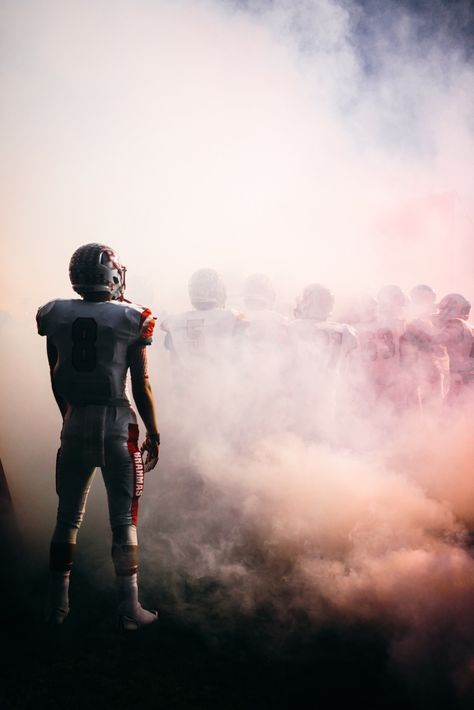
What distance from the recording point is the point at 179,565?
10.5 ft

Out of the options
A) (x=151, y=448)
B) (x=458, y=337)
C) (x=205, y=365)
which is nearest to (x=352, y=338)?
(x=205, y=365)

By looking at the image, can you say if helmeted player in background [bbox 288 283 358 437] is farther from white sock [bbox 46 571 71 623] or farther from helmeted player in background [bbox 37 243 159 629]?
white sock [bbox 46 571 71 623]

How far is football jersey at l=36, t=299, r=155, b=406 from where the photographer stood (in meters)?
2.51

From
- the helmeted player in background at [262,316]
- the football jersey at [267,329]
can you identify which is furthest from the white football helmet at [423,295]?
the football jersey at [267,329]

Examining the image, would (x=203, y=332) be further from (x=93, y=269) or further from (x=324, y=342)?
(x=93, y=269)

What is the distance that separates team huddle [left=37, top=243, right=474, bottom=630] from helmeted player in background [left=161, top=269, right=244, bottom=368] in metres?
0.01

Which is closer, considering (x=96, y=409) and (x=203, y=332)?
(x=96, y=409)

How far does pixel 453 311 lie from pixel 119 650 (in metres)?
5.56

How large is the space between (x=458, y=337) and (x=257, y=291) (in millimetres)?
2852

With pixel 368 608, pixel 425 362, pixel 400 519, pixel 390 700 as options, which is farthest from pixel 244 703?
pixel 425 362

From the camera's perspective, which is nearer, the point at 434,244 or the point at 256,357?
the point at 256,357

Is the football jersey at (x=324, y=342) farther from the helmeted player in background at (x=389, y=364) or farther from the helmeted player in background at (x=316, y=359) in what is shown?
the helmeted player in background at (x=389, y=364)

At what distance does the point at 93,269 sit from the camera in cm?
256

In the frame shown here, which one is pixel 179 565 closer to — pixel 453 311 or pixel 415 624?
pixel 415 624
